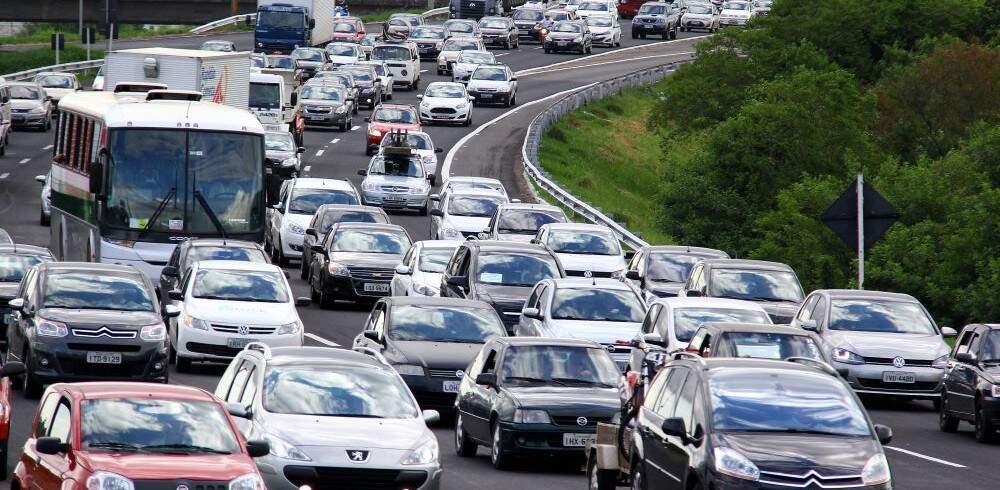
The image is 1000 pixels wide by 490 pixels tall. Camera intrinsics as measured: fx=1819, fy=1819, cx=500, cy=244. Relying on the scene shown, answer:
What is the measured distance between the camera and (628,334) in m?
24.9

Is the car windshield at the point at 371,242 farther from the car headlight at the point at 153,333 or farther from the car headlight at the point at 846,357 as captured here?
the car headlight at the point at 153,333

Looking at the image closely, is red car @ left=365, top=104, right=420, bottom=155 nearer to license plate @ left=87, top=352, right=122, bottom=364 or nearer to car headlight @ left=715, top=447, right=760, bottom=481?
license plate @ left=87, top=352, right=122, bottom=364

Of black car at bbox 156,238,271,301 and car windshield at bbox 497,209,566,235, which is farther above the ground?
black car at bbox 156,238,271,301

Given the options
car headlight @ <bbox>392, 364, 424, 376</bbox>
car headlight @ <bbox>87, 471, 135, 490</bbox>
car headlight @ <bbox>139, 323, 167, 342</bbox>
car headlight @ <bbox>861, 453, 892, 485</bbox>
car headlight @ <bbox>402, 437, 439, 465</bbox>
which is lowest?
car headlight @ <bbox>392, 364, 424, 376</bbox>

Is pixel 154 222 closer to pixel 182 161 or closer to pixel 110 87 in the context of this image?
pixel 182 161

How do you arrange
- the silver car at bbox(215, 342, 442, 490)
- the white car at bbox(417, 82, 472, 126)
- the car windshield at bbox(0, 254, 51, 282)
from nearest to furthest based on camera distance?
1. the silver car at bbox(215, 342, 442, 490)
2. the car windshield at bbox(0, 254, 51, 282)
3. the white car at bbox(417, 82, 472, 126)

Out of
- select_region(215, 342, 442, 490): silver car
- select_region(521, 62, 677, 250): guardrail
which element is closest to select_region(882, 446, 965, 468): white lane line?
select_region(215, 342, 442, 490): silver car

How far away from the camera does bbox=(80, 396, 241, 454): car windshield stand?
13.0m

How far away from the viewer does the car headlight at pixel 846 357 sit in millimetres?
25344

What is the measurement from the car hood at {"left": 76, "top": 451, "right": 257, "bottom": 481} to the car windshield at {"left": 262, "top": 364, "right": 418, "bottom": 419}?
2.82 metres

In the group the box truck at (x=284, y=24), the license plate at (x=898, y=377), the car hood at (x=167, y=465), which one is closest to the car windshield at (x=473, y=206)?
the license plate at (x=898, y=377)

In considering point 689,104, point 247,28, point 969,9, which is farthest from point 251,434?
point 247,28

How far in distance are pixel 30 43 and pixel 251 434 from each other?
96.4 m

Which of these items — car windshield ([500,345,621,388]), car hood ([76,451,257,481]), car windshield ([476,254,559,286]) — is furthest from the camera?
car windshield ([476,254,559,286])
